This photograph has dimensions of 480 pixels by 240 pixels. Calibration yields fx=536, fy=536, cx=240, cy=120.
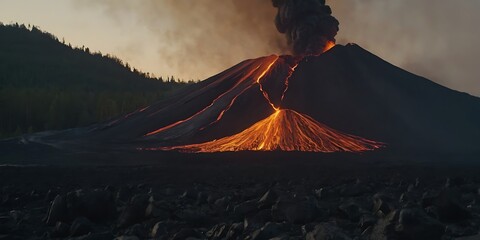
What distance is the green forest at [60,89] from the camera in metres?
85.8

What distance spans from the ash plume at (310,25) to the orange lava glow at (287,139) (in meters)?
17.1

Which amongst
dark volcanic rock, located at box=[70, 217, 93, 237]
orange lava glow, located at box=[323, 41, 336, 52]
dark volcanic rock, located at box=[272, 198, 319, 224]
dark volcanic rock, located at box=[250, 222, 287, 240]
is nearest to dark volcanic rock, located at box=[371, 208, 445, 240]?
dark volcanic rock, located at box=[250, 222, 287, 240]

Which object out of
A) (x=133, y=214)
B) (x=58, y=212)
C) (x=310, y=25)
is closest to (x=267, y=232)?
(x=133, y=214)

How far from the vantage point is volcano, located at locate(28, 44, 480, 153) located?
3603cm

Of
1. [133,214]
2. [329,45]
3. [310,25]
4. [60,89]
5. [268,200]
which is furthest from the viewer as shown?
[60,89]

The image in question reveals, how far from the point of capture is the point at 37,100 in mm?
92000

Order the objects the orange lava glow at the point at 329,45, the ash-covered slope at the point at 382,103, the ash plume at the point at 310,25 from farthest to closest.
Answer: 1. the orange lava glow at the point at 329,45
2. the ash plume at the point at 310,25
3. the ash-covered slope at the point at 382,103

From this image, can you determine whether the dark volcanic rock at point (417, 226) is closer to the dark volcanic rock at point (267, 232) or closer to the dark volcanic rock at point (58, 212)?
the dark volcanic rock at point (267, 232)

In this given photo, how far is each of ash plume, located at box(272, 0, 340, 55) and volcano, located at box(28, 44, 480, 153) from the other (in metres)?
3.56

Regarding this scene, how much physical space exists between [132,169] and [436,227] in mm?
20408

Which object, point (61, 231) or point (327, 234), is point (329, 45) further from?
point (327, 234)

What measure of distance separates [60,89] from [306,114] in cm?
11729

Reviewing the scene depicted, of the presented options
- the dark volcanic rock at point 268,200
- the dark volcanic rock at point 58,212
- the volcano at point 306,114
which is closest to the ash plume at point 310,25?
the volcano at point 306,114

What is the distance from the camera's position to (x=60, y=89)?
144 metres
